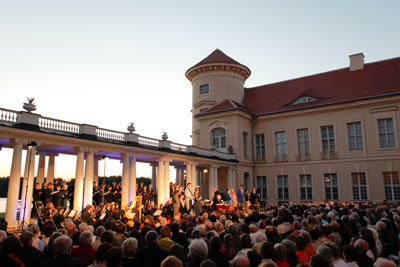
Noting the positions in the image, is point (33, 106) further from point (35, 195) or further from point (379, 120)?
point (379, 120)

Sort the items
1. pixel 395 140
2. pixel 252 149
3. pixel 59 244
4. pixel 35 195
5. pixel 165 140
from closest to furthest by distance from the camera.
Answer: pixel 59 244 → pixel 35 195 → pixel 165 140 → pixel 395 140 → pixel 252 149

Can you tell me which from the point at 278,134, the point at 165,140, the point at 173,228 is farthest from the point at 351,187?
the point at 173,228

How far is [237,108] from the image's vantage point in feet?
95.9

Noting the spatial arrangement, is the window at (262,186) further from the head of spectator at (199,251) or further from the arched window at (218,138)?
the head of spectator at (199,251)

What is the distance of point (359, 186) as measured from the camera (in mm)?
25453

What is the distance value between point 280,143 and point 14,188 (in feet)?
76.7

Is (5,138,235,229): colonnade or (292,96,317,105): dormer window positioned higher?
(292,96,317,105): dormer window

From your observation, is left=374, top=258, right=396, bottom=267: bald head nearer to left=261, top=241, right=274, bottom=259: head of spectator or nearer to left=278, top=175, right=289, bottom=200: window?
left=261, top=241, right=274, bottom=259: head of spectator

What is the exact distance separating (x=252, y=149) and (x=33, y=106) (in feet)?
71.7

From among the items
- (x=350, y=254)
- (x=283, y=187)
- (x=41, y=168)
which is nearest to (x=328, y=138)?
(x=283, y=187)

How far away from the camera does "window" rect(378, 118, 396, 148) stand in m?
24.6

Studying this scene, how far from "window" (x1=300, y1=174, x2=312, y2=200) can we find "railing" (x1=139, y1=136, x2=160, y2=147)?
14489mm

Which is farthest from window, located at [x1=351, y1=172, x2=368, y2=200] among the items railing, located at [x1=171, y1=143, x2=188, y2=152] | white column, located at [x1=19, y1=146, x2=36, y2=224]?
white column, located at [x1=19, y1=146, x2=36, y2=224]

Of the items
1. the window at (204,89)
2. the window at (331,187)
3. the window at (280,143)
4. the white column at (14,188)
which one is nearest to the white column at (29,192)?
the white column at (14,188)
